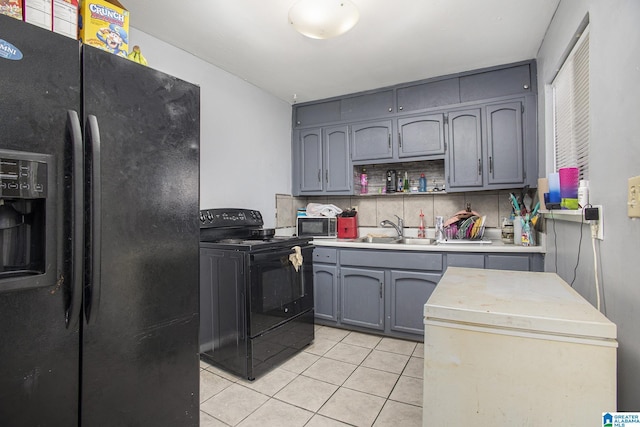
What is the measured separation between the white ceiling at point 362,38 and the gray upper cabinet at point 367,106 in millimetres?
168

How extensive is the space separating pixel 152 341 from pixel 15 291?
48cm

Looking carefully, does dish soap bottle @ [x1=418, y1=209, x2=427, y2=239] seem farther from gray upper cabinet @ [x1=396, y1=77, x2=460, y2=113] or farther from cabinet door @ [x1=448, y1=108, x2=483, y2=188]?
gray upper cabinet @ [x1=396, y1=77, x2=460, y2=113]

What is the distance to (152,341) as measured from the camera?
1187 mm

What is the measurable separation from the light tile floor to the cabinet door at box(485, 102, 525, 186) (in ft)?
5.39

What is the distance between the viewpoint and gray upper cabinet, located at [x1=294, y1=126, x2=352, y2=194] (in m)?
3.36

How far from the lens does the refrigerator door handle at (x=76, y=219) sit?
927mm

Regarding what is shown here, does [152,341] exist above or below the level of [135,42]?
below

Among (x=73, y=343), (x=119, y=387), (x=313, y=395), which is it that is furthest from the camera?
(x=313, y=395)

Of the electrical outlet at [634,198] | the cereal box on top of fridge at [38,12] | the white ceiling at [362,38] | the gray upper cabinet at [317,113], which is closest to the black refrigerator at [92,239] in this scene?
the cereal box on top of fridge at [38,12]

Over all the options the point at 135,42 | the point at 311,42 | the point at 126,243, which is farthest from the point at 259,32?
the point at 126,243

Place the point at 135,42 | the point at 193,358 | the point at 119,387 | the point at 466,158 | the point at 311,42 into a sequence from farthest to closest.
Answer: the point at 466,158, the point at 311,42, the point at 135,42, the point at 193,358, the point at 119,387

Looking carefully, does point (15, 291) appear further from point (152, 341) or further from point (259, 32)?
point (259, 32)

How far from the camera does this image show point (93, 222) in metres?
0.97

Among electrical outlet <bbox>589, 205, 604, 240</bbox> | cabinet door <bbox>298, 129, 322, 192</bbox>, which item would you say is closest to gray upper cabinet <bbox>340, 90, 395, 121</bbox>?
cabinet door <bbox>298, 129, 322, 192</bbox>
